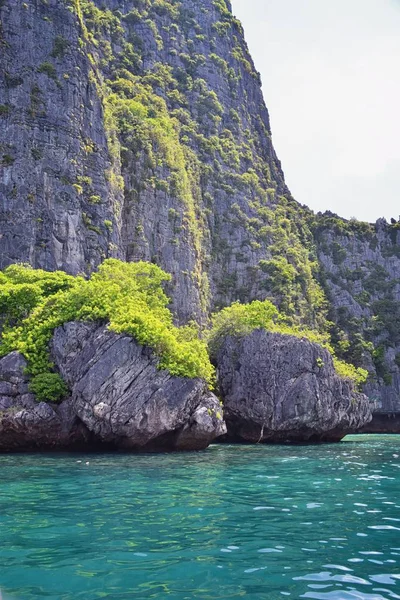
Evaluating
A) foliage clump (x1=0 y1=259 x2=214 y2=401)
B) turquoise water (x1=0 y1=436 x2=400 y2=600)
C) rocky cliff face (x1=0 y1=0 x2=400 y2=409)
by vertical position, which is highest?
rocky cliff face (x1=0 y1=0 x2=400 y2=409)

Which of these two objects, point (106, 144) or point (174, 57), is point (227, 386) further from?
point (174, 57)

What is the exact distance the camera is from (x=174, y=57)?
261ft

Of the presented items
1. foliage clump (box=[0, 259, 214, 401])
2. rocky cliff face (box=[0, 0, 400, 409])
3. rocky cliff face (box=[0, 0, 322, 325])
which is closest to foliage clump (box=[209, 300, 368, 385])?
foliage clump (box=[0, 259, 214, 401])

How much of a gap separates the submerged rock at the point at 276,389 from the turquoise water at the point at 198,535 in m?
19.9

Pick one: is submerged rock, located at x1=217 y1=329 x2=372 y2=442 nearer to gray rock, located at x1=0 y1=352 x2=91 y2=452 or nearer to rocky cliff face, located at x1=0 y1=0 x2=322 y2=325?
gray rock, located at x1=0 y1=352 x2=91 y2=452

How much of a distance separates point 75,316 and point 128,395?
18.4ft

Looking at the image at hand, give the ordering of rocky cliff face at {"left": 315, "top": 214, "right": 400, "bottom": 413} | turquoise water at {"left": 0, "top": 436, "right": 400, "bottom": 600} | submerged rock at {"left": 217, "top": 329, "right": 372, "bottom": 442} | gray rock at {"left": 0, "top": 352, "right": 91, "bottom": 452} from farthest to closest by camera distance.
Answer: rocky cliff face at {"left": 315, "top": 214, "right": 400, "bottom": 413}, submerged rock at {"left": 217, "top": 329, "right": 372, "bottom": 442}, gray rock at {"left": 0, "top": 352, "right": 91, "bottom": 452}, turquoise water at {"left": 0, "top": 436, "right": 400, "bottom": 600}

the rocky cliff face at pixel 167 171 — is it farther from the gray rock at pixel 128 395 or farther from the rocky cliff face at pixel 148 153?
the gray rock at pixel 128 395

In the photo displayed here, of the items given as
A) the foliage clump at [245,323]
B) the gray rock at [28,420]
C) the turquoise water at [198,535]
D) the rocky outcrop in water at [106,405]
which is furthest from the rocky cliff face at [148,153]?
the turquoise water at [198,535]

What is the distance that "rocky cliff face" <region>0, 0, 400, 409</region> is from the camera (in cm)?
4769

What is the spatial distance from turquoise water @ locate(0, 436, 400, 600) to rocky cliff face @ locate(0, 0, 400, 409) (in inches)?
1222

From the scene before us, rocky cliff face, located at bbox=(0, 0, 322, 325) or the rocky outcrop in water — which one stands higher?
rocky cliff face, located at bbox=(0, 0, 322, 325)

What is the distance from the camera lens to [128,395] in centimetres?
2952

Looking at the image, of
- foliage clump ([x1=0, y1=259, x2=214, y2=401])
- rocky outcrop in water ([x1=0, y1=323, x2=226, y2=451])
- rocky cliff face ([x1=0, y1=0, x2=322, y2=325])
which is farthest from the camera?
rocky cliff face ([x1=0, y1=0, x2=322, y2=325])
